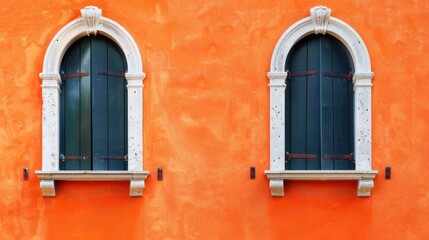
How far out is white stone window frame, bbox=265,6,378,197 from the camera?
34.6 feet

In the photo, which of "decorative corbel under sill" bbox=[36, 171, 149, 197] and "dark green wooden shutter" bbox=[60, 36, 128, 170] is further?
"dark green wooden shutter" bbox=[60, 36, 128, 170]

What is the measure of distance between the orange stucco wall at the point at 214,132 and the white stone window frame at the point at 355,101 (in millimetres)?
114

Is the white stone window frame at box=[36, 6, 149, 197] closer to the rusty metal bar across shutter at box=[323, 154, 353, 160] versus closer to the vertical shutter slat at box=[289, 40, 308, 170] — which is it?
the vertical shutter slat at box=[289, 40, 308, 170]

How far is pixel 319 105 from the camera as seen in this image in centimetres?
1088

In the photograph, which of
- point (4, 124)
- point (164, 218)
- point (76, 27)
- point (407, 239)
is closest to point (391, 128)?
point (407, 239)

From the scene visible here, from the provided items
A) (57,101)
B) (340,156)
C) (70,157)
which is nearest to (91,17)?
(57,101)

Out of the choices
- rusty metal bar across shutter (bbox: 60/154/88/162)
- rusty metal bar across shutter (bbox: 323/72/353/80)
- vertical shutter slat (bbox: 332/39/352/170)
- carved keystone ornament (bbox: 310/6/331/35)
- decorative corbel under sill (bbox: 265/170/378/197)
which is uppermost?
carved keystone ornament (bbox: 310/6/331/35)

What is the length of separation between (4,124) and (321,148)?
13.2 ft

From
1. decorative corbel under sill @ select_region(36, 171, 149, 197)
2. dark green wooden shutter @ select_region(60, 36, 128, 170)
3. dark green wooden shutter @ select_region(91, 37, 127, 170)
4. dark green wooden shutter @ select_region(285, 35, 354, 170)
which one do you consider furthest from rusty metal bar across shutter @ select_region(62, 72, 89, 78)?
dark green wooden shutter @ select_region(285, 35, 354, 170)

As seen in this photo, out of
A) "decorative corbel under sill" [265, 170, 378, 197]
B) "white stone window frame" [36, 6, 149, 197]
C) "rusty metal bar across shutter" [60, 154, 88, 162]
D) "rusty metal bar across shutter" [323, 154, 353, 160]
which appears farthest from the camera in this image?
"rusty metal bar across shutter" [60, 154, 88, 162]

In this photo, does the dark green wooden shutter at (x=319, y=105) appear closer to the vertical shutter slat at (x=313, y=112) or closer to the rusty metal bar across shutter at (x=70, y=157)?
the vertical shutter slat at (x=313, y=112)

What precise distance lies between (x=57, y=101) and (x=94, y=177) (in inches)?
43.5

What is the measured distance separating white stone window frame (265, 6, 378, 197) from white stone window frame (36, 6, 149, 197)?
1.64 metres

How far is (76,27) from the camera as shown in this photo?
11.0 meters
